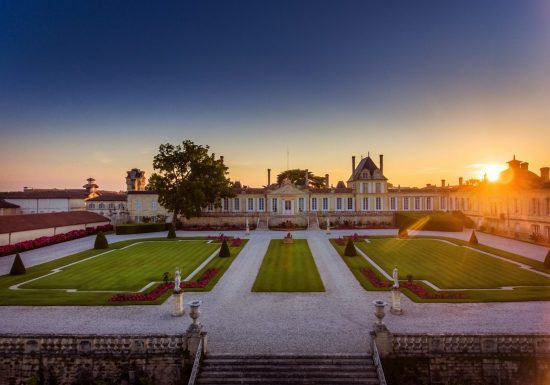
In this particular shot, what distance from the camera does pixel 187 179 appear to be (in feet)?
146

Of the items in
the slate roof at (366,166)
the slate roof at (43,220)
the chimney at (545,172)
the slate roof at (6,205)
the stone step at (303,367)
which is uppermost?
the slate roof at (366,166)

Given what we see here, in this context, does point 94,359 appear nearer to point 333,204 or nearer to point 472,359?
point 472,359

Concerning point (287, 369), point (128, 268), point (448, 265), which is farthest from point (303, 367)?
point (128, 268)

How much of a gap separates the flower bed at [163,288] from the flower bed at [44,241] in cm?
1971

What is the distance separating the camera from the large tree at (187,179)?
142 feet

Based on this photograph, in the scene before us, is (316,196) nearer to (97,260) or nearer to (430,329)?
(97,260)

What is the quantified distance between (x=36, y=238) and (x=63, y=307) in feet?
80.6

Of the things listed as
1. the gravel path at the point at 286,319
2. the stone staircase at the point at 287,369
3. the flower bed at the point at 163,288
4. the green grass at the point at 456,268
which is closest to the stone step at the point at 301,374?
the stone staircase at the point at 287,369

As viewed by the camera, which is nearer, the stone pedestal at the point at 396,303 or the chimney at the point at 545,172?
the stone pedestal at the point at 396,303

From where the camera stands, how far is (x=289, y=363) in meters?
11.1

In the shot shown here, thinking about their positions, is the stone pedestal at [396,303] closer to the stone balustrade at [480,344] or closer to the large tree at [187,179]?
the stone balustrade at [480,344]

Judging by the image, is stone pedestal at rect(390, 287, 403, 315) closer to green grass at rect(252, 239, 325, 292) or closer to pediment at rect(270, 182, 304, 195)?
green grass at rect(252, 239, 325, 292)

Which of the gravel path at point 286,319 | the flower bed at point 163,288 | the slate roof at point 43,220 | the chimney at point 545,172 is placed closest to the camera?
the gravel path at point 286,319

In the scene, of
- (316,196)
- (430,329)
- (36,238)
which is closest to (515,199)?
(316,196)
